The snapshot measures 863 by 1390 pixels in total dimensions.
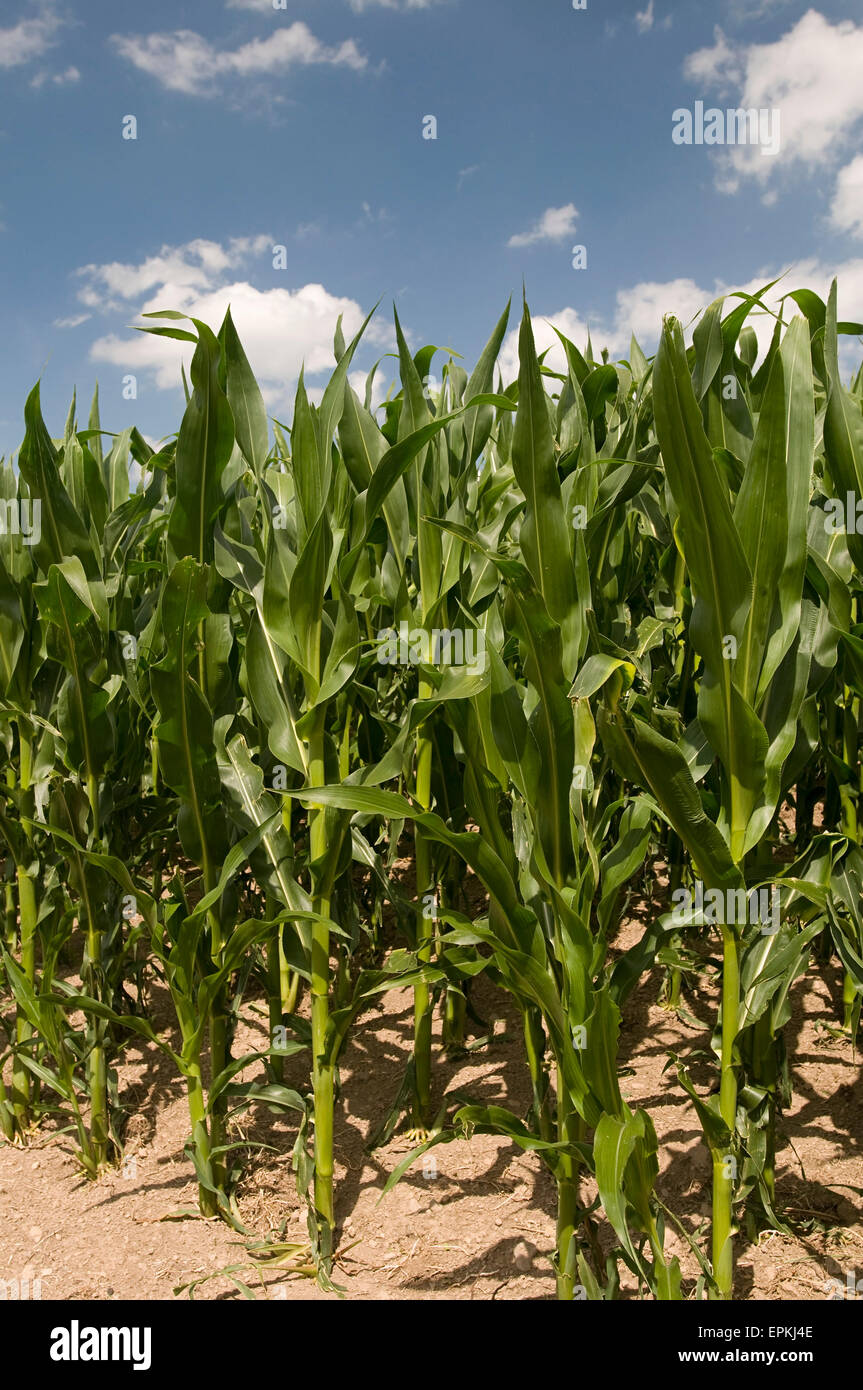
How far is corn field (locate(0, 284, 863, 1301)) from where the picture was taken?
5.10ft

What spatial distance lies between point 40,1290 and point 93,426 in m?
2.39

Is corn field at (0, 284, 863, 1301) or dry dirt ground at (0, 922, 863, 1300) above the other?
corn field at (0, 284, 863, 1301)

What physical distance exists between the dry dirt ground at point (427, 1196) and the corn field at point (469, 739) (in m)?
0.07

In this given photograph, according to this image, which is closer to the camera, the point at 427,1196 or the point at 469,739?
the point at 469,739

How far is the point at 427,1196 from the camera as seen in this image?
2.30 m

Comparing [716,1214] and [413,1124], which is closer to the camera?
[716,1214]

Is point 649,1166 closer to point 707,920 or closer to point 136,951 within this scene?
point 707,920

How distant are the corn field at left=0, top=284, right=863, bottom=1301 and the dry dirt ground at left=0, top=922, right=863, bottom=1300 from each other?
68 millimetres

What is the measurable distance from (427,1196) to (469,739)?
1.37 m

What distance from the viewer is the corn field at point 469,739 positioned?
155 cm

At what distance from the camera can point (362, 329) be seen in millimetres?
1823

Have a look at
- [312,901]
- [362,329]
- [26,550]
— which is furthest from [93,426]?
[312,901]

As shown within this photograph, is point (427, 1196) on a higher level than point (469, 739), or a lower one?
lower

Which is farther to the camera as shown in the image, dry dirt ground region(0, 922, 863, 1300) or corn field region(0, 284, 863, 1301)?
dry dirt ground region(0, 922, 863, 1300)
